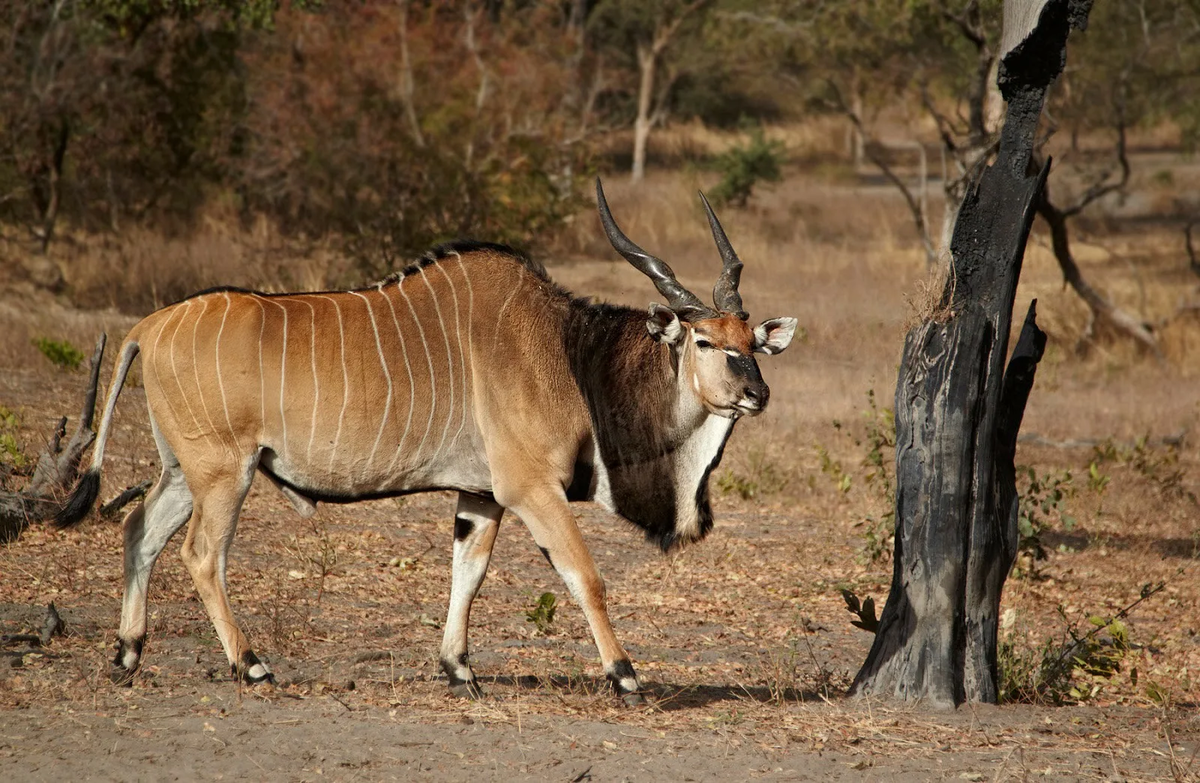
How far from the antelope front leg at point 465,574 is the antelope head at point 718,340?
80 centimetres

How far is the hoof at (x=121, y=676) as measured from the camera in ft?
14.5

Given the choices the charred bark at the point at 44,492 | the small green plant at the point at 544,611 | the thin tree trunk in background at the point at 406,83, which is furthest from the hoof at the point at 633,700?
the thin tree trunk in background at the point at 406,83

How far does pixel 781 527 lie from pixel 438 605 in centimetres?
259

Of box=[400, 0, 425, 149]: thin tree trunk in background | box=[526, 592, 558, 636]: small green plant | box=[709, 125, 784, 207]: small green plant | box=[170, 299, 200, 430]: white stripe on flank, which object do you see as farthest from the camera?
box=[709, 125, 784, 207]: small green plant

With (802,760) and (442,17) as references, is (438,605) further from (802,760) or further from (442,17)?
(442,17)

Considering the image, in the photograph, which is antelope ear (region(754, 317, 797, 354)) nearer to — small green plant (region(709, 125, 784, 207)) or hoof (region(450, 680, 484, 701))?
hoof (region(450, 680, 484, 701))

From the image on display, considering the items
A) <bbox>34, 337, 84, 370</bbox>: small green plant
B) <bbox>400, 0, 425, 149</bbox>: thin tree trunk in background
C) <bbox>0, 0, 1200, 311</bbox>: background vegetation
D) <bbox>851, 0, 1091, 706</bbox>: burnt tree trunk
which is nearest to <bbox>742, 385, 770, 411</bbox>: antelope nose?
<bbox>851, 0, 1091, 706</bbox>: burnt tree trunk

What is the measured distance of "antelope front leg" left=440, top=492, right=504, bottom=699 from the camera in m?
4.57

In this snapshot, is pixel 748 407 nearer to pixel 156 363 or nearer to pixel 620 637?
pixel 620 637

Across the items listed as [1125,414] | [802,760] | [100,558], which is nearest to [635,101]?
Result: [1125,414]

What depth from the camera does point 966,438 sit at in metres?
4.36

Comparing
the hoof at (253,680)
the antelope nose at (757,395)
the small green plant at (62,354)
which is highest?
the antelope nose at (757,395)

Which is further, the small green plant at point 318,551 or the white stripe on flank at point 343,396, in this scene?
the small green plant at point 318,551

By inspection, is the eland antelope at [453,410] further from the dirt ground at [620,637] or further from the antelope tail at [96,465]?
the dirt ground at [620,637]
